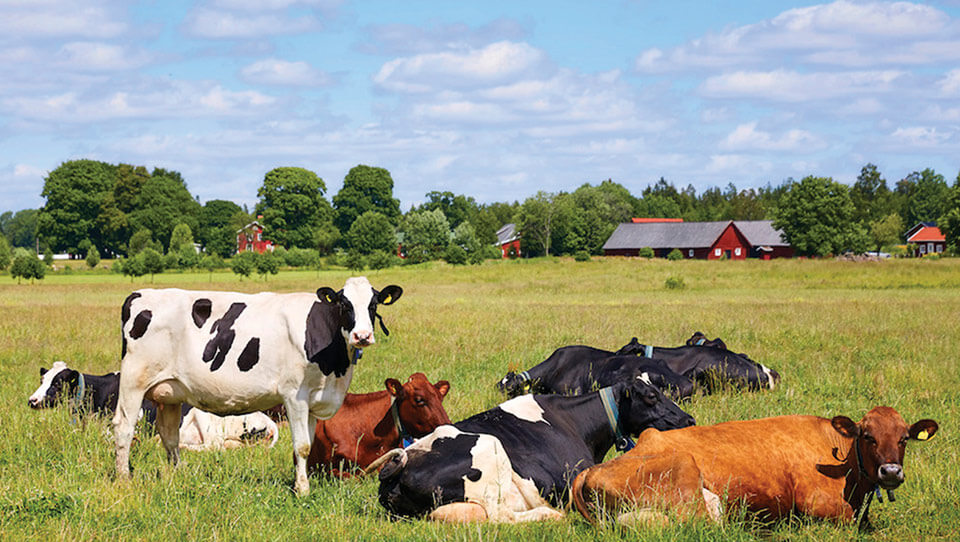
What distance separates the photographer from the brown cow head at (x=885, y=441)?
5656 millimetres

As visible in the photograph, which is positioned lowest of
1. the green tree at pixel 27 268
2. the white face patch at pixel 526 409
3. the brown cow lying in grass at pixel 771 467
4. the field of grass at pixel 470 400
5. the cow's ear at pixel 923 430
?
the field of grass at pixel 470 400

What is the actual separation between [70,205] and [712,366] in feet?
387

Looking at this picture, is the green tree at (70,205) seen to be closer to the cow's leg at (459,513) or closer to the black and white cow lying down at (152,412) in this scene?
the black and white cow lying down at (152,412)

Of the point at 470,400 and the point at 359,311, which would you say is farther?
the point at 470,400

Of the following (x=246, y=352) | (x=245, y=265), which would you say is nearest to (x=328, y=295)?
(x=246, y=352)

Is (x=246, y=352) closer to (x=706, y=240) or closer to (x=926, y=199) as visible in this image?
(x=706, y=240)

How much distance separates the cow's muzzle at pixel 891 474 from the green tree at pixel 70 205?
402 ft

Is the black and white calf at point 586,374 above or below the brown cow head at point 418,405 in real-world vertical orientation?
below

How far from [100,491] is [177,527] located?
1.14 metres

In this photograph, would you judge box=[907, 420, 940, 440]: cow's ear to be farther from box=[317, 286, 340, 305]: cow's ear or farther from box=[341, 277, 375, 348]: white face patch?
box=[317, 286, 340, 305]: cow's ear

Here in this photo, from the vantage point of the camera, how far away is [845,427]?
20.0ft

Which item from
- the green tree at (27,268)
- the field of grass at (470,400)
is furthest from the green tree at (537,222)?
the field of grass at (470,400)

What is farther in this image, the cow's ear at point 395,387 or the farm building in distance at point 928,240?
the farm building in distance at point 928,240

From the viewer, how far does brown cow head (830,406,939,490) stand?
5656 millimetres
